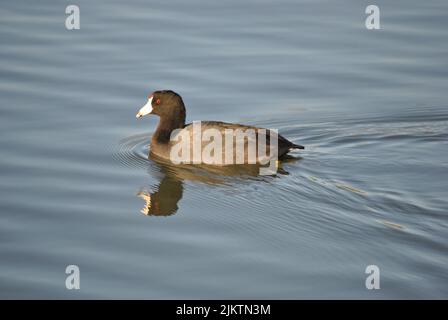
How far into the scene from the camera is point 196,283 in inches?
268

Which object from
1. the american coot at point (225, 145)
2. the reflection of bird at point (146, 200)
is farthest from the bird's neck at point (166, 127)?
the reflection of bird at point (146, 200)

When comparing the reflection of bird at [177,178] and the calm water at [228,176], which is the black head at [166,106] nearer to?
the calm water at [228,176]

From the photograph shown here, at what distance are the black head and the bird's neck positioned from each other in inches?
0.8

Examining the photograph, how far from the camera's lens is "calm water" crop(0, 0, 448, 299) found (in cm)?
708

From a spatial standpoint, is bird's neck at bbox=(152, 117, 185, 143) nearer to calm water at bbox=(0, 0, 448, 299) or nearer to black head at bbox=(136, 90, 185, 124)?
black head at bbox=(136, 90, 185, 124)

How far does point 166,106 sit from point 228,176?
1470 millimetres

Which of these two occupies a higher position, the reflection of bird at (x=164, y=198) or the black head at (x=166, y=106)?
the black head at (x=166, y=106)

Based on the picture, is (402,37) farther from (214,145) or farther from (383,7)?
(214,145)

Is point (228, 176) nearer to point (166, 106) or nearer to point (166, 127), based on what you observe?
point (166, 127)

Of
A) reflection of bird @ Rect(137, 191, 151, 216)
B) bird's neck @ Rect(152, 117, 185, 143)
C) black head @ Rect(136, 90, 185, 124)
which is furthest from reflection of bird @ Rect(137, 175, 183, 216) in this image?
black head @ Rect(136, 90, 185, 124)

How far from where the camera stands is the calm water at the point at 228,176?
708 cm

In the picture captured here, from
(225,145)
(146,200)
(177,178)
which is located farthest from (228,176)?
(146,200)

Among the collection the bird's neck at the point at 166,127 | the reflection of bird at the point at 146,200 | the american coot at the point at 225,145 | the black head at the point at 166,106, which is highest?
the black head at the point at 166,106

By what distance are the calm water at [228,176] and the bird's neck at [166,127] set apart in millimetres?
327
